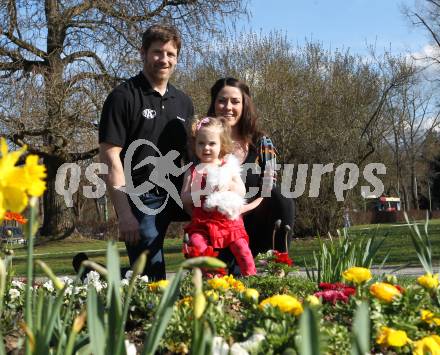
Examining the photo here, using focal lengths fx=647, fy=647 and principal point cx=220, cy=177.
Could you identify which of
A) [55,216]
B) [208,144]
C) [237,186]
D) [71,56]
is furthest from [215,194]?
[55,216]

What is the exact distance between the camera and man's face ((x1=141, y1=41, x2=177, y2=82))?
12.3 feet

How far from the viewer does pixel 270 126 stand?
18.0m

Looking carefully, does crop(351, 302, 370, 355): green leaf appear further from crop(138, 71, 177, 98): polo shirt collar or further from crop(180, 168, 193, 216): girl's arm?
crop(138, 71, 177, 98): polo shirt collar

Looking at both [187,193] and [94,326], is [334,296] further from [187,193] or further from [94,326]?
[187,193]

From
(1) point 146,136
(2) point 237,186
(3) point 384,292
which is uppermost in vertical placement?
(1) point 146,136

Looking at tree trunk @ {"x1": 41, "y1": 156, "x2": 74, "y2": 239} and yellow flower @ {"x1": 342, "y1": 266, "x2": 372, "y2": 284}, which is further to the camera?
tree trunk @ {"x1": 41, "y1": 156, "x2": 74, "y2": 239}

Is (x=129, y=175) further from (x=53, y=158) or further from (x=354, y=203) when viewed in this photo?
(x=354, y=203)

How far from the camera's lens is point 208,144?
3807 mm

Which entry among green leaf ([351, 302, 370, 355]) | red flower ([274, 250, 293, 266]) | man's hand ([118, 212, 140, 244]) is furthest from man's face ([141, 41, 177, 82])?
green leaf ([351, 302, 370, 355])

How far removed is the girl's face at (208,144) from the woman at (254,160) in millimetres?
232

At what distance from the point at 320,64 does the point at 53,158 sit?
8597 mm

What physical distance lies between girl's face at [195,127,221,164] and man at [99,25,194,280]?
0.22m

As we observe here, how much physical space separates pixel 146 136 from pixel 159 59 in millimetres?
460

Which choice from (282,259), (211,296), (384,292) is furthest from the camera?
(282,259)
